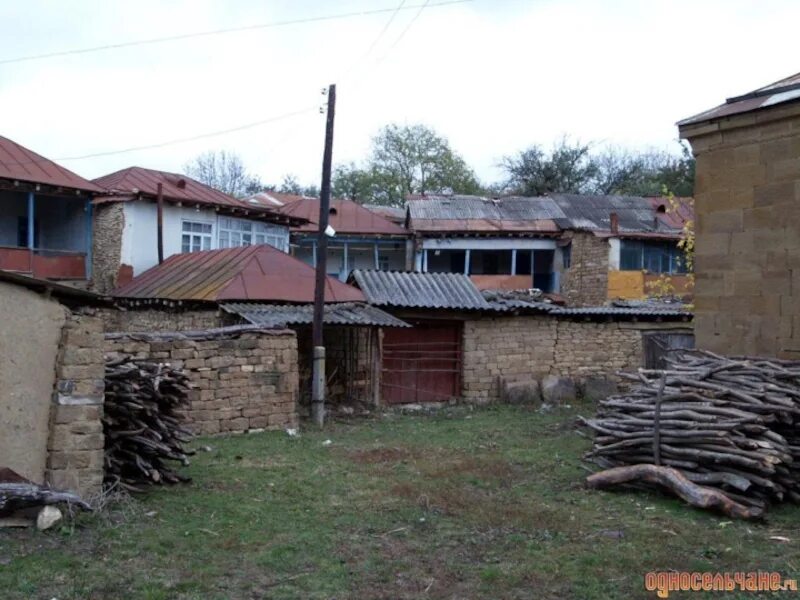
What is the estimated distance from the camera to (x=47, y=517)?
6137 millimetres

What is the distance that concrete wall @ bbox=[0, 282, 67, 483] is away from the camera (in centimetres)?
636

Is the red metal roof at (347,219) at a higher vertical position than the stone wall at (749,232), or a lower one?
higher

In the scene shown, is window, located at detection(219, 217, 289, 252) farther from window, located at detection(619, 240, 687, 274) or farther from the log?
the log

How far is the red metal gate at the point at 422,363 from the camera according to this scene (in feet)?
57.3

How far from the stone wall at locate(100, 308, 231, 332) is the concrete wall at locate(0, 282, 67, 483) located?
852 centimetres

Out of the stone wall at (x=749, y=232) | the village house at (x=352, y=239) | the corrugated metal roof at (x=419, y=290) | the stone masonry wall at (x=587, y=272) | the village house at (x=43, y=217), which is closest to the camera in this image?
the stone wall at (x=749, y=232)

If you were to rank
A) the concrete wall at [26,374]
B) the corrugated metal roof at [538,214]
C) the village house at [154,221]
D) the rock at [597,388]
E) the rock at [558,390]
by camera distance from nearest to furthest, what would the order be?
the concrete wall at [26,374] < the rock at [558,390] < the rock at [597,388] < the village house at [154,221] < the corrugated metal roof at [538,214]

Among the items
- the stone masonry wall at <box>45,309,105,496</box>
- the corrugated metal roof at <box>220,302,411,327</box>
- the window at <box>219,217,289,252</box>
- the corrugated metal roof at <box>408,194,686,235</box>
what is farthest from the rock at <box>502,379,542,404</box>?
the stone masonry wall at <box>45,309,105,496</box>

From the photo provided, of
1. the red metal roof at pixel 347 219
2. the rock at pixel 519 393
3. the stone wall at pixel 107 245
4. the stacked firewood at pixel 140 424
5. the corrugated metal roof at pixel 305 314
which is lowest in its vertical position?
the rock at pixel 519 393

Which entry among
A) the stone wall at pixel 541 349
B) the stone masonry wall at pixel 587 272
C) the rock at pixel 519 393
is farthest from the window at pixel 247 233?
the stone masonry wall at pixel 587 272

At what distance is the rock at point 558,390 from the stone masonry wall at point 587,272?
917 centimetres

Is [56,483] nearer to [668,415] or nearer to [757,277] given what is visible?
[668,415]

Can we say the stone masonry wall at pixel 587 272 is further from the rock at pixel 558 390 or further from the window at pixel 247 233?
the window at pixel 247 233

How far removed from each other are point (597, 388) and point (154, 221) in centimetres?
1335
